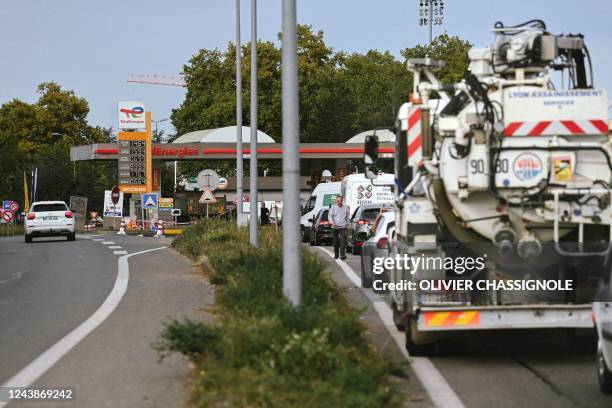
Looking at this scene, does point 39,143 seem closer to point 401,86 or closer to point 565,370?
point 401,86

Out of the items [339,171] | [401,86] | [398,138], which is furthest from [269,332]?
[401,86]

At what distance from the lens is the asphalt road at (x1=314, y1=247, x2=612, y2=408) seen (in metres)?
9.25

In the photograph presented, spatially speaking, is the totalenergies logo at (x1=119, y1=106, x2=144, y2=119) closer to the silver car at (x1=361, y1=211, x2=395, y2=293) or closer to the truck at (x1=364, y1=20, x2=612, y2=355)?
the silver car at (x1=361, y1=211, x2=395, y2=293)

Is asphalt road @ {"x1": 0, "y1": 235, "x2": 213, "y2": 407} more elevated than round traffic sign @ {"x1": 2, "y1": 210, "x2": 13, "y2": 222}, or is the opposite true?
round traffic sign @ {"x1": 2, "y1": 210, "x2": 13, "y2": 222}

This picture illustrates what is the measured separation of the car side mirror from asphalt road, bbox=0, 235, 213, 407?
9.67 feet

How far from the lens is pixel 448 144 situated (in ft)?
37.2

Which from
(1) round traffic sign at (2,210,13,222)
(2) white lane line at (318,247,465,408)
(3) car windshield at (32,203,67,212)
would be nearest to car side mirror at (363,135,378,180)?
(2) white lane line at (318,247,465,408)

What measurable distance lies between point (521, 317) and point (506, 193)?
120 centimetres

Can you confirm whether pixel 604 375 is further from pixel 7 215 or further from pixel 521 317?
pixel 7 215

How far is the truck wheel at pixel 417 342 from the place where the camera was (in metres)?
11.6

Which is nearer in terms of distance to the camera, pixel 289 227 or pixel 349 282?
pixel 289 227

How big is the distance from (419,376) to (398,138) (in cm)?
303

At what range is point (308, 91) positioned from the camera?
280 ft

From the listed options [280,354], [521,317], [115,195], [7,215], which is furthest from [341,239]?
[7,215]
